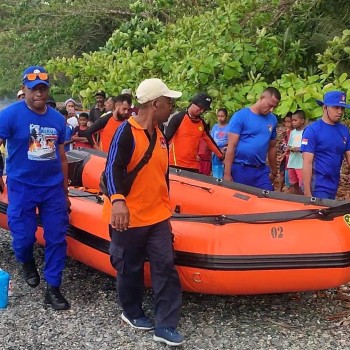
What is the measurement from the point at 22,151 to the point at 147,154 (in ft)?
3.75

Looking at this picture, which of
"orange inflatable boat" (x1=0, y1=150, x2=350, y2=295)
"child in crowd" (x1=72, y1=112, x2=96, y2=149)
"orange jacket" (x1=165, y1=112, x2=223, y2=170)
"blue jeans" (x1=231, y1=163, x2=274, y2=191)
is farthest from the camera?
"child in crowd" (x1=72, y1=112, x2=96, y2=149)

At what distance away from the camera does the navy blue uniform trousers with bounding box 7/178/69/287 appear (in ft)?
14.1

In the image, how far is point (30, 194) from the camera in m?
4.30

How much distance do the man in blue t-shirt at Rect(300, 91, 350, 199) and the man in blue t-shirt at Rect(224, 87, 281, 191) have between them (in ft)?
2.02

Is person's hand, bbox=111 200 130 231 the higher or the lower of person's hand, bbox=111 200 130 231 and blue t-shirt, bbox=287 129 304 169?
the higher

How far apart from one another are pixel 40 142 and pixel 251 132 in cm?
194

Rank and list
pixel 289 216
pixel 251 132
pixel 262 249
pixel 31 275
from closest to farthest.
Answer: pixel 262 249
pixel 289 216
pixel 31 275
pixel 251 132

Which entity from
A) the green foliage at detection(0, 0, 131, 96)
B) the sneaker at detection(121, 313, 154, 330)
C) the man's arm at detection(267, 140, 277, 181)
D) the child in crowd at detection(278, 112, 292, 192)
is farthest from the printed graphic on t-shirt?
the green foliage at detection(0, 0, 131, 96)

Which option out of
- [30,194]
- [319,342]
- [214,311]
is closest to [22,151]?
[30,194]

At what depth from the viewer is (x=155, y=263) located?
12.4 ft

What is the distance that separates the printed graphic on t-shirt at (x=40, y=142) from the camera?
13.9ft

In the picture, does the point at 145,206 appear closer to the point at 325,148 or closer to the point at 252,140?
the point at 325,148

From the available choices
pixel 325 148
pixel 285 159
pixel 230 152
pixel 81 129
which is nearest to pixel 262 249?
pixel 325 148

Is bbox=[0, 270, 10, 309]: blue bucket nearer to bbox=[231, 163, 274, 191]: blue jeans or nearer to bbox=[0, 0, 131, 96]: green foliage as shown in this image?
bbox=[231, 163, 274, 191]: blue jeans
